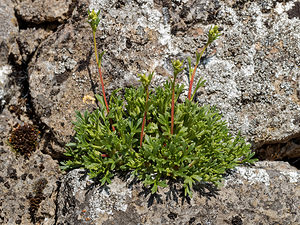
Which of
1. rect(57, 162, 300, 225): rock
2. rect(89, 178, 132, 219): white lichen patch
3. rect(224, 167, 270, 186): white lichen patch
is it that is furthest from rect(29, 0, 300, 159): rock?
rect(89, 178, 132, 219): white lichen patch

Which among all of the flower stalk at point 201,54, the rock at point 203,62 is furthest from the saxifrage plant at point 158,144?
the rock at point 203,62

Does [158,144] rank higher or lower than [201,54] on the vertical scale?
lower

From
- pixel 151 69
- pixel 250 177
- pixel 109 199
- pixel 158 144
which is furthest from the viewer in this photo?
pixel 151 69

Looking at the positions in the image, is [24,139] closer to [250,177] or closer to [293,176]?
[250,177]

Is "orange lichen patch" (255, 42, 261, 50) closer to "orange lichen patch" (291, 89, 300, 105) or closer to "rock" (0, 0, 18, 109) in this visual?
"orange lichen patch" (291, 89, 300, 105)

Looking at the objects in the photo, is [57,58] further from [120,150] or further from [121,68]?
[120,150]

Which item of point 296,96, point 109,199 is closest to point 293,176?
point 296,96

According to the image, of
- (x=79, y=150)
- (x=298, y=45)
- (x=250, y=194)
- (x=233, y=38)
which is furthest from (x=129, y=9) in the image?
(x=250, y=194)
